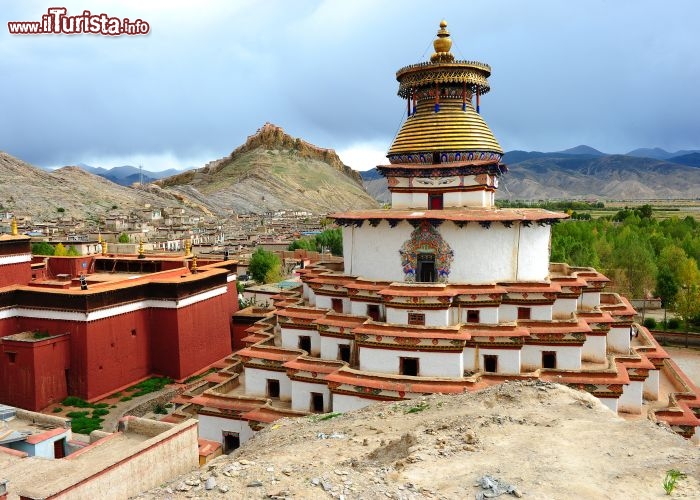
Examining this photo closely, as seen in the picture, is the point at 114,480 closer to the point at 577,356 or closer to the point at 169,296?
the point at 577,356

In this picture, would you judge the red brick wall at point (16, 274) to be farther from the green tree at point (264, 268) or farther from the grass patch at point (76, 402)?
the green tree at point (264, 268)

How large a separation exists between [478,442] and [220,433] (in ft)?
37.8

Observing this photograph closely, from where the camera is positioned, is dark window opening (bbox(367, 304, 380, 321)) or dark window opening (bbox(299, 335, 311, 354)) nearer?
dark window opening (bbox(367, 304, 380, 321))

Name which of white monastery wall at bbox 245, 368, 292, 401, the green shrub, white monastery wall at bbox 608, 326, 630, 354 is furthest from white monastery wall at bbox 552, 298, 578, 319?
the green shrub

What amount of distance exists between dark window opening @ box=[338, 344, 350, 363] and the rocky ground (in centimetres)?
578

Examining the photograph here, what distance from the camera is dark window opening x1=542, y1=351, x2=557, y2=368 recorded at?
1809 centimetres

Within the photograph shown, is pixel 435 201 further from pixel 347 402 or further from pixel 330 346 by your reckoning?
pixel 347 402

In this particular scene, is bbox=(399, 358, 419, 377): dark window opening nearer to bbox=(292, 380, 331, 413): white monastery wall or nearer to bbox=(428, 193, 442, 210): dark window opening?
bbox=(292, 380, 331, 413): white monastery wall

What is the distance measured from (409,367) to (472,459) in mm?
7692

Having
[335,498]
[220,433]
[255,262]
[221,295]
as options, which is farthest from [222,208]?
[335,498]

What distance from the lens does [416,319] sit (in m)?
17.8

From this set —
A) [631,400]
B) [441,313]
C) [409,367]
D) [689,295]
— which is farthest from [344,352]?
[689,295]

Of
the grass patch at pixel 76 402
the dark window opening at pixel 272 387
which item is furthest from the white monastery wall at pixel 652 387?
the grass patch at pixel 76 402

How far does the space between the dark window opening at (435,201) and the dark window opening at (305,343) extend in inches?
273
